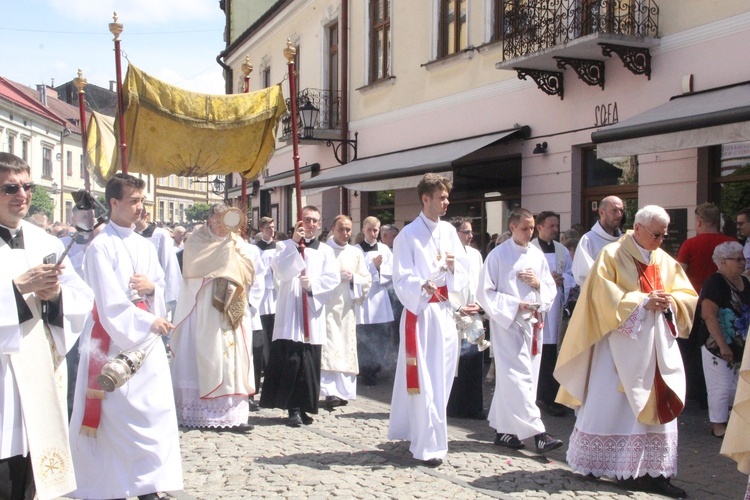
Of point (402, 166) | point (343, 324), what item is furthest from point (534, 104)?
point (343, 324)

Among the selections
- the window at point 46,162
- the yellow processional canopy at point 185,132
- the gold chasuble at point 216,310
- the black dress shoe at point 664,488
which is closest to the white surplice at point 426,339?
the black dress shoe at point 664,488

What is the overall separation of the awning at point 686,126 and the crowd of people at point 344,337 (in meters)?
0.90

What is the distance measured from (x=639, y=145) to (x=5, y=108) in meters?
43.0

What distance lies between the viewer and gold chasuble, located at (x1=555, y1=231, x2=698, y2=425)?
5445mm

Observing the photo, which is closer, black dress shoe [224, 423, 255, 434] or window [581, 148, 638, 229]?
black dress shoe [224, 423, 255, 434]

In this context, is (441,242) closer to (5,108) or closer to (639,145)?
(639,145)

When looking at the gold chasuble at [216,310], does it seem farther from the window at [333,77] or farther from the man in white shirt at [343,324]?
the window at [333,77]

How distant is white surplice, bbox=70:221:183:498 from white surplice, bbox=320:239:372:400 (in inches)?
150

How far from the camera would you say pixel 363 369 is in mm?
10320

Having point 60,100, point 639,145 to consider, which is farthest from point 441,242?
point 60,100

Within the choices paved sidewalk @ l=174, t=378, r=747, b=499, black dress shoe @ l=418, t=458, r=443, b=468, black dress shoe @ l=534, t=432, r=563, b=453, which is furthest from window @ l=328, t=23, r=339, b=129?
black dress shoe @ l=418, t=458, r=443, b=468

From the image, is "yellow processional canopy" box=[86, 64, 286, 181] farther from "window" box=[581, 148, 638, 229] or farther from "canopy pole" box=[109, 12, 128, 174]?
"window" box=[581, 148, 638, 229]

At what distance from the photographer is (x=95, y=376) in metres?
4.84

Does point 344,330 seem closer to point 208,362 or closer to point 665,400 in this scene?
point 208,362
